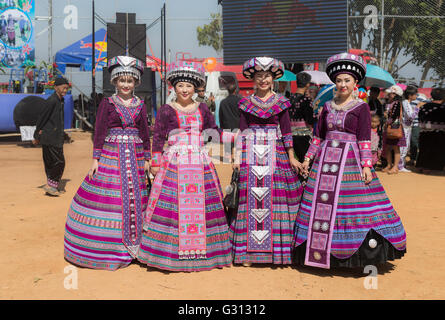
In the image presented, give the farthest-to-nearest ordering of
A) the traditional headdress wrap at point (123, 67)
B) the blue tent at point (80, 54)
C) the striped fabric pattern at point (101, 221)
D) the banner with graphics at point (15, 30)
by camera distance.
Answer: the blue tent at point (80, 54) < the banner with graphics at point (15, 30) < the traditional headdress wrap at point (123, 67) < the striped fabric pattern at point (101, 221)

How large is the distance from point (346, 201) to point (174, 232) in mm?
1622

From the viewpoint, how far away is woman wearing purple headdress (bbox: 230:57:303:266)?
15.4 feet

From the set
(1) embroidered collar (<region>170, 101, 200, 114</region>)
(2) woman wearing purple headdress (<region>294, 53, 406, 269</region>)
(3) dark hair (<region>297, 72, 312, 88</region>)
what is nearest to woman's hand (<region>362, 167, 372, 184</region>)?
(2) woman wearing purple headdress (<region>294, 53, 406, 269</region>)

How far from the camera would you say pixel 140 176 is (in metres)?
4.88

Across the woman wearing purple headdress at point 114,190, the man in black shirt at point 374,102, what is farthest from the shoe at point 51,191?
the man in black shirt at point 374,102

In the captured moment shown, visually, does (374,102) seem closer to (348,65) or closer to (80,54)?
(348,65)

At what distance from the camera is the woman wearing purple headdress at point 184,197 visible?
14.9ft

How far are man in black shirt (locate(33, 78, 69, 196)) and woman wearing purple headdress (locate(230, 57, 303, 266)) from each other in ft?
15.0

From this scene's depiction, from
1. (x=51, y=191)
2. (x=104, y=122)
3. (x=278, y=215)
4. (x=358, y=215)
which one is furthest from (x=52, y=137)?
(x=358, y=215)

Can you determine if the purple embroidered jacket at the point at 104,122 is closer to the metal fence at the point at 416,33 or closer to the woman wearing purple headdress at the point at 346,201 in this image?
the woman wearing purple headdress at the point at 346,201

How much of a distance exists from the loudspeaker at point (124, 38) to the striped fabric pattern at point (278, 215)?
10.9 meters

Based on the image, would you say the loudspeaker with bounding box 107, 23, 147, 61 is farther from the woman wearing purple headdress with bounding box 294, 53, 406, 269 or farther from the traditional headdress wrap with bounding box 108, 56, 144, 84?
the woman wearing purple headdress with bounding box 294, 53, 406, 269

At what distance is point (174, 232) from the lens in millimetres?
4535

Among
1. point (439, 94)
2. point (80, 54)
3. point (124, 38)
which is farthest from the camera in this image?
point (80, 54)
